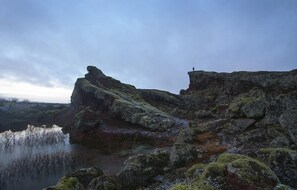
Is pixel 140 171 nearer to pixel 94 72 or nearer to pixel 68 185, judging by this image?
pixel 68 185

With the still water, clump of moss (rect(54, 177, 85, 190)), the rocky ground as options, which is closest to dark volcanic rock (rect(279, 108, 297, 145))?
the rocky ground

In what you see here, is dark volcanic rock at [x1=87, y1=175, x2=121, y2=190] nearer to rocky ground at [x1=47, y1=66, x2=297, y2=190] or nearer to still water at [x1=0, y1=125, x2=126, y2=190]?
rocky ground at [x1=47, y1=66, x2=297, y2=190]

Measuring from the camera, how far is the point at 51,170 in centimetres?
3778

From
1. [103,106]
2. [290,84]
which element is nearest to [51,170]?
[103,106]

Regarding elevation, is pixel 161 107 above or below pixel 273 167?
above

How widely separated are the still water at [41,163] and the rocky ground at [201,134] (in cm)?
709

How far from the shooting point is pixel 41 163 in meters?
39.5

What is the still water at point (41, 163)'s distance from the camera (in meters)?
33.7

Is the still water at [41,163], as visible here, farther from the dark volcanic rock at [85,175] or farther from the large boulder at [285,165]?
the large boulder at [285,165]

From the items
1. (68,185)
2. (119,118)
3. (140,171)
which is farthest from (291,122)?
(119,118)

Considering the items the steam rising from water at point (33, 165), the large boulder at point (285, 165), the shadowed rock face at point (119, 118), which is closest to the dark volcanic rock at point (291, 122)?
the large boulder at point (285, 165)

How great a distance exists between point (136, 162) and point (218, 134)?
67.0ft

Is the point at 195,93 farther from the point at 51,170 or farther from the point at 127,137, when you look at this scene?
the point at 51,170

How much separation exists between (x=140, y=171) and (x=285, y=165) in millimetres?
12860
